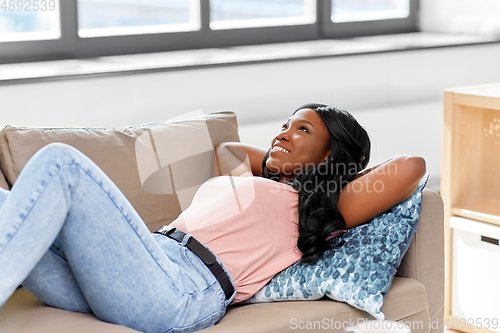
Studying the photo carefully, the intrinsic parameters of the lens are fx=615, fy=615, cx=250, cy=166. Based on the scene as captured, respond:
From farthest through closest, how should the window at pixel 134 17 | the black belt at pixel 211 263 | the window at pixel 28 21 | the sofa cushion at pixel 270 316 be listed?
the window at pixel 134 17 → the window at pixel 28 21 → the black belt at pixel 211 263 → the sofa cushion at pixel 270 316

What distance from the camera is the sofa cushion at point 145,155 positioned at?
1.64m

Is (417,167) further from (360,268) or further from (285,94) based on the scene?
(285,94)

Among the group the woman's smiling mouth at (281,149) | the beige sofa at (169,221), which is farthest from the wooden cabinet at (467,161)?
the woman's smiling mouth at (281,149)

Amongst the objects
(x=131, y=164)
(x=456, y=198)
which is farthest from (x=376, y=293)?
(x=456, y=198)

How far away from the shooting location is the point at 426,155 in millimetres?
2760

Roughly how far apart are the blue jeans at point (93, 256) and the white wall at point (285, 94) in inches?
26.8

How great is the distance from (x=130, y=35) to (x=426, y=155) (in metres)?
1.39

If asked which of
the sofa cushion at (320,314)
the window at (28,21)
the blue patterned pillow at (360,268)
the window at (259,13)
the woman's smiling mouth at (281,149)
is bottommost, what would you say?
the sofa cushion at (320,314)

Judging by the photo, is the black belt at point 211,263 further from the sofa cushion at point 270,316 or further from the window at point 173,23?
the window at point 173,23

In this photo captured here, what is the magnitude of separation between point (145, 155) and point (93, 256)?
524mm

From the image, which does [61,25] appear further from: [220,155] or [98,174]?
[98,174]

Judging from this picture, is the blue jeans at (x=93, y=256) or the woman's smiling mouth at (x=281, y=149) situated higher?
the woman's smiling mouth at (x=281, y=149)

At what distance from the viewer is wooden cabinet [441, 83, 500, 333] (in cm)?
217

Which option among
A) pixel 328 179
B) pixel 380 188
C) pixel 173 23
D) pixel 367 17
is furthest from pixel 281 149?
pixel 367 17
